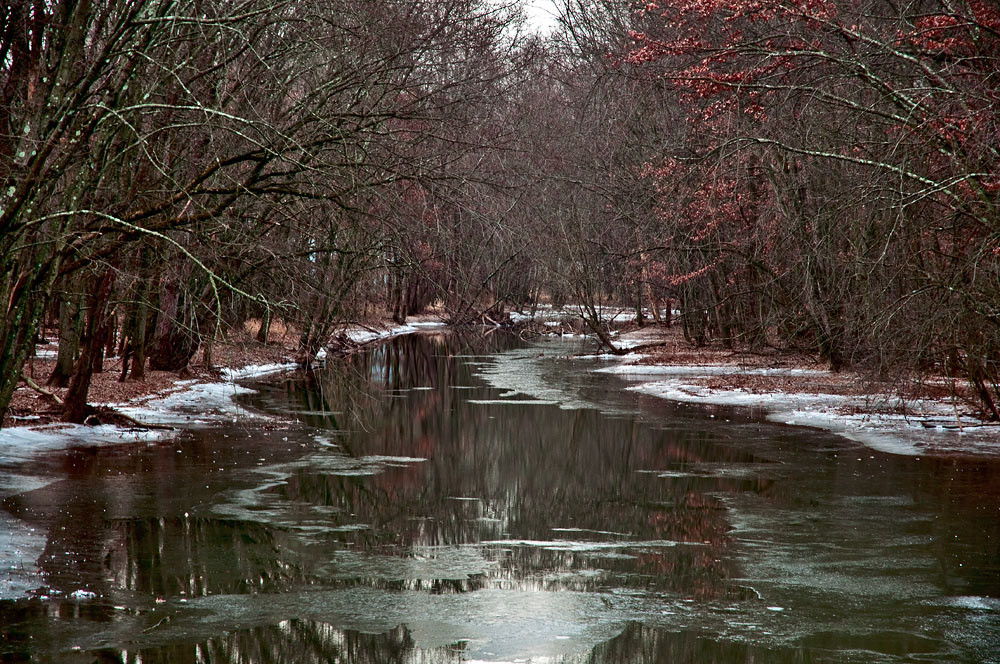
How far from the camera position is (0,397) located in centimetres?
1209

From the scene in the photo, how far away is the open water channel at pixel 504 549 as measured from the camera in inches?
297

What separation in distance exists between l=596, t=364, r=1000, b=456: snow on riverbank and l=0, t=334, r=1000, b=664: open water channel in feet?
2.84

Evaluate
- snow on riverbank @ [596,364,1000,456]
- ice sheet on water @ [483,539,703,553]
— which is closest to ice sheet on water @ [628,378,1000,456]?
snow on riverbank @ [596,364,1000,456]

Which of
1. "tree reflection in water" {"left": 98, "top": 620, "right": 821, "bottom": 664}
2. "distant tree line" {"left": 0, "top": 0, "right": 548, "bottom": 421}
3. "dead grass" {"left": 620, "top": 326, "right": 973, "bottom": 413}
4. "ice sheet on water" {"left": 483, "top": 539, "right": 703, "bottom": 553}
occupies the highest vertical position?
"distant tree line" {"left": 0, "top": 0, "right": 548, "bottom": 421}

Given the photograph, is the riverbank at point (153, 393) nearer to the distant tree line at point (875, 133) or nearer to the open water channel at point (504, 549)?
the open water channel at point (504, 549)

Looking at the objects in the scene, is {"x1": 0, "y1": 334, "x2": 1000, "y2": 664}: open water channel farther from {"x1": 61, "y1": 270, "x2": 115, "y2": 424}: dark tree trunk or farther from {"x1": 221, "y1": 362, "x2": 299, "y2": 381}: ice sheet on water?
{"x1": 221, "y1": 362, "x2": 299, "y2": 381}: ice sheet on water

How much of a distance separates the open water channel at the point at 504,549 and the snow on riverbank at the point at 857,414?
87cm

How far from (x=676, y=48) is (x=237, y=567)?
970cm

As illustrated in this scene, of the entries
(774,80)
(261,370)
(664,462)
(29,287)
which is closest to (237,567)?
(29,287)

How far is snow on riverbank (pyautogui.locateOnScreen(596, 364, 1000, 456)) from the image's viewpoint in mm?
17391

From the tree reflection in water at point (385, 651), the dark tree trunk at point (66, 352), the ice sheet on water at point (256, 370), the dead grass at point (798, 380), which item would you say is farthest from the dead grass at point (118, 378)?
the dead grass at point (798, 380)

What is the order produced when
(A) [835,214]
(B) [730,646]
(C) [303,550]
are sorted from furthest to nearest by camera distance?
(A) [835,214] → (C) [303,550] → (B) [730,646]

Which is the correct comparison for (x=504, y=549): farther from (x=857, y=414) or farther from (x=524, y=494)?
(x=857, y=414)

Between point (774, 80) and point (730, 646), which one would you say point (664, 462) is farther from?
point (730, 646)
